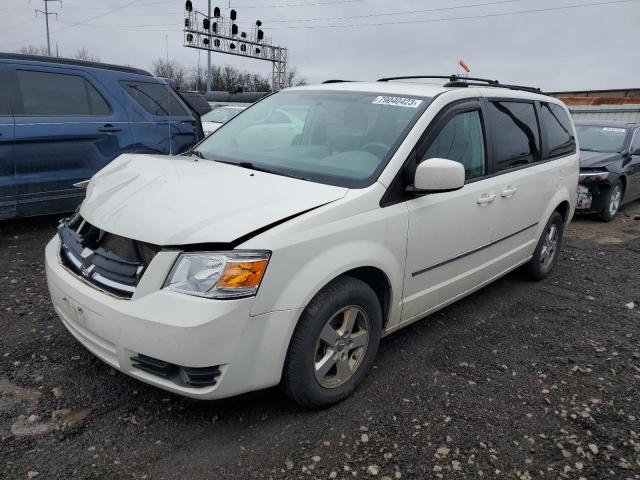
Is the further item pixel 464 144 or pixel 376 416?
pixel 464 144

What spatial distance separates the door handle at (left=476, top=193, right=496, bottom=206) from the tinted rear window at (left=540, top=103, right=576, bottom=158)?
1.31 metres

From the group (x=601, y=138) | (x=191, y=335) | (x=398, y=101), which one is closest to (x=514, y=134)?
(x=398, y=101)

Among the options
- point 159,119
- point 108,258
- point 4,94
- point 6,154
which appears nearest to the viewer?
point 108,258

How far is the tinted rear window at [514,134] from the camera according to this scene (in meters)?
4.08

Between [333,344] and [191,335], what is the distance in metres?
0.83

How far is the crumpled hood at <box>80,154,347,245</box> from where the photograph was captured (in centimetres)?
247

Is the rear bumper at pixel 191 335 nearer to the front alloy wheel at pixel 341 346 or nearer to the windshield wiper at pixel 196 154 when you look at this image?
the front alloy wheel at pixel 341 346

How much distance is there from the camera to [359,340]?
3.02m

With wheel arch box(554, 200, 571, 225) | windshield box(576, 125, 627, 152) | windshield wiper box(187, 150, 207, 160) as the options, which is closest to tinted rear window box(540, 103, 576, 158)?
wheel arch box(554, 200, 571, 225)

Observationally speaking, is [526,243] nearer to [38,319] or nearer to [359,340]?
[359,340]

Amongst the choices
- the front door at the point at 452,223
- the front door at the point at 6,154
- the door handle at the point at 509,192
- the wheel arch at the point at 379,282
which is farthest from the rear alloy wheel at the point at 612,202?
the front door at the point at 6,154

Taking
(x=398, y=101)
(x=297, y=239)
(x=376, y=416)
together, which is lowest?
(x=376, y=416)

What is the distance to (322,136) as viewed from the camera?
3561 mm

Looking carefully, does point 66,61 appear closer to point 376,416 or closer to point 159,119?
point 159,119
